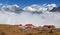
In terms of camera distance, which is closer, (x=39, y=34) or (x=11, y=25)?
(x=39, y=34)

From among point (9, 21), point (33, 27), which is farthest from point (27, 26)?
point (9, 21)

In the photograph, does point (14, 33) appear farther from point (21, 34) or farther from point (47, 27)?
point (47, 27)

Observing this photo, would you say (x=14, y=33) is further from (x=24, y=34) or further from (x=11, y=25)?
(x=11, y=25)

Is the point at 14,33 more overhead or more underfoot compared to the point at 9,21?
more underfoot

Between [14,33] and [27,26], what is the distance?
4239 mm

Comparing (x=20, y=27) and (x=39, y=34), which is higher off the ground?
(x=20, y=27)

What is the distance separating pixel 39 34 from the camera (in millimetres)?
15258

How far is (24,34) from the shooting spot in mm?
15547

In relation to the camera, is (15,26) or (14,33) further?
(15,26)

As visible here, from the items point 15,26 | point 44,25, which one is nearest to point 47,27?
point 44,25

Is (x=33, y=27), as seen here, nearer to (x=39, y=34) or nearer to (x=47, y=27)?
(x=47, y=27)

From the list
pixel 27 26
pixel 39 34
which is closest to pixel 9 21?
pixel 27 26

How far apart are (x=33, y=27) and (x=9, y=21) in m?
2.67

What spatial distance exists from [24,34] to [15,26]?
393 cm
